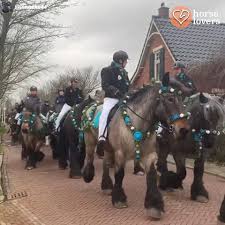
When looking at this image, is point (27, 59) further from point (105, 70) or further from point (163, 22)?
point (105, 70)

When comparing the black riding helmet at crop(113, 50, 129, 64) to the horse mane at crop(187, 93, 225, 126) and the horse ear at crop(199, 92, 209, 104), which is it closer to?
the horse mane at crop(187, 93, 225, 126)

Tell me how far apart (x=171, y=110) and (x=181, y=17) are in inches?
756

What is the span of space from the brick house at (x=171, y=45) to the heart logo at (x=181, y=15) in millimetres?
488

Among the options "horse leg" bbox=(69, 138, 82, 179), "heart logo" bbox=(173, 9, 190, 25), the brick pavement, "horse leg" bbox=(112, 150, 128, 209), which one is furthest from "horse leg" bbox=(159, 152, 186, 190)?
"heart logo" bbox=(173, 9, 190, 25)

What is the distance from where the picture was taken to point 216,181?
1126 centimetres

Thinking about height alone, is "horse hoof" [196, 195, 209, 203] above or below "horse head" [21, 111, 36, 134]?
below

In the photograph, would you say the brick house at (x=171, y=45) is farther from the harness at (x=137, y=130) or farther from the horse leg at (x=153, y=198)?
the horse leg at (x=153, y=198)

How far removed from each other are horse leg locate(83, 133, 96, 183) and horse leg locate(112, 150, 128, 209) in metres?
1.63

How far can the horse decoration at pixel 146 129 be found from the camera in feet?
24.1

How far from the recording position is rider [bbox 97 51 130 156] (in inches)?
332

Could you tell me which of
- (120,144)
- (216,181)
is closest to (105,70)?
(120,144)

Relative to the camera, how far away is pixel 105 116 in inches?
334

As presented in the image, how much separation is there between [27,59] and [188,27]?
1124cm

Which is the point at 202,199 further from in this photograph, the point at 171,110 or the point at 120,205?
the point at 171,110
